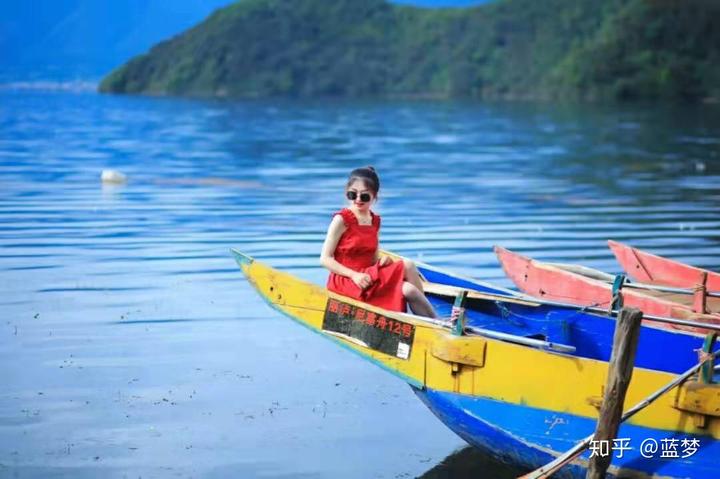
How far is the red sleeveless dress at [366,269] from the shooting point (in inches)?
373

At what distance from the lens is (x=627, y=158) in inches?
1480

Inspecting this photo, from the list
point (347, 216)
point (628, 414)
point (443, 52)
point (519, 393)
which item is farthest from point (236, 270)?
point (443, 52)

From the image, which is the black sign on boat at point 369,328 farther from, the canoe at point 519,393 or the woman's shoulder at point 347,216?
the woman's shoulder at point 347,216

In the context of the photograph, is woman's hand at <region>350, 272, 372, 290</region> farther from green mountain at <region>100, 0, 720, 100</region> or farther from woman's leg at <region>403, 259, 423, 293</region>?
green mountain at <region>100, 0, 720, 100</region>

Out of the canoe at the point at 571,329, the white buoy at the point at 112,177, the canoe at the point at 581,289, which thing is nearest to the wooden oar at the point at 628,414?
the canoe at the point at 571,329

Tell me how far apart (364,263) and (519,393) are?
1.98 metres

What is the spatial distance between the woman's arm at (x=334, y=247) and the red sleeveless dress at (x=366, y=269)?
4 cm

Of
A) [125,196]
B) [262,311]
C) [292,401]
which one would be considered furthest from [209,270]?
[125,196]

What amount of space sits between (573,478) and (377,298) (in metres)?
2.03

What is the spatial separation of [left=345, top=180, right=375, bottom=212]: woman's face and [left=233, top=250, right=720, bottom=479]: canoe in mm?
720

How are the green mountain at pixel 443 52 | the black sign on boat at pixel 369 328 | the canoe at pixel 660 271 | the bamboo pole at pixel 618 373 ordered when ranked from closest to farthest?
the bamboo pole at pixel 618 373
the black sign on boat at pixel 369 328
the canoe at pixel 660 271
the green mountain at pixel 443 52

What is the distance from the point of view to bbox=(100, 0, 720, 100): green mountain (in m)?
125

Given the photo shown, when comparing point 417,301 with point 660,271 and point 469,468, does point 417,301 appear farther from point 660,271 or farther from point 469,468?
point 660,271

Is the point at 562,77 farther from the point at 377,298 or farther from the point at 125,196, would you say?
the point at 377,298
